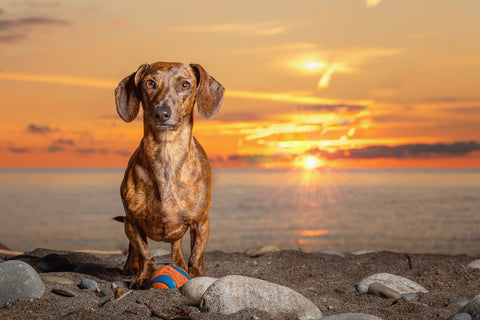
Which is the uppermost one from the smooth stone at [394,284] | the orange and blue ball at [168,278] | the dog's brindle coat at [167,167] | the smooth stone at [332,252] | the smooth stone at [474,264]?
the dog's brindle coat at [167,167]

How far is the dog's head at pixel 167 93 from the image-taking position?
4.98 metres

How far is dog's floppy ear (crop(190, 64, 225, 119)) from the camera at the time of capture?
5.32m

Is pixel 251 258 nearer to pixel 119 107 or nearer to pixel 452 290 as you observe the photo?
pixel 452 290

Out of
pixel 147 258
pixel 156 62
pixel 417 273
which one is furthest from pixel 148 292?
pixel 417 273

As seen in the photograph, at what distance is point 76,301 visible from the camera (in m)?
4.93

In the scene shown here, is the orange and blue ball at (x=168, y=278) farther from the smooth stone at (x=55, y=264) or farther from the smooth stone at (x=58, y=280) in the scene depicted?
the smooth stone at (x=55, y=264)

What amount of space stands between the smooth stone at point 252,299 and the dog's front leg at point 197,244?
801mm

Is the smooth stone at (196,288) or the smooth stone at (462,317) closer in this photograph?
the smooth stone at (462,317)

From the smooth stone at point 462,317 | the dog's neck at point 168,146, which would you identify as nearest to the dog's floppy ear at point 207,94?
the dog's neck at point 168,146

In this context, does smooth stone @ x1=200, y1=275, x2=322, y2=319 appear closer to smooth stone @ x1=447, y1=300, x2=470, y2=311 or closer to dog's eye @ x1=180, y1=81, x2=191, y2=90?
smooth stone @ x1=447, y1=300, x2=470, y2=311

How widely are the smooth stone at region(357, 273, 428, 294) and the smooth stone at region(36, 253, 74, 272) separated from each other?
3812 mm

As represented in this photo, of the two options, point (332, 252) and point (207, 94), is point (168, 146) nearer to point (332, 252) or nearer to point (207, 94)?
point (207, 94)

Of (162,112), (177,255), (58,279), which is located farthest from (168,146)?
(58,279)

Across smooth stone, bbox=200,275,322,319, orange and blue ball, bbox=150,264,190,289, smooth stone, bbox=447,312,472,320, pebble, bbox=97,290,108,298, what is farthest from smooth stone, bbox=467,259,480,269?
pebble, bbox=97,290,108,298
